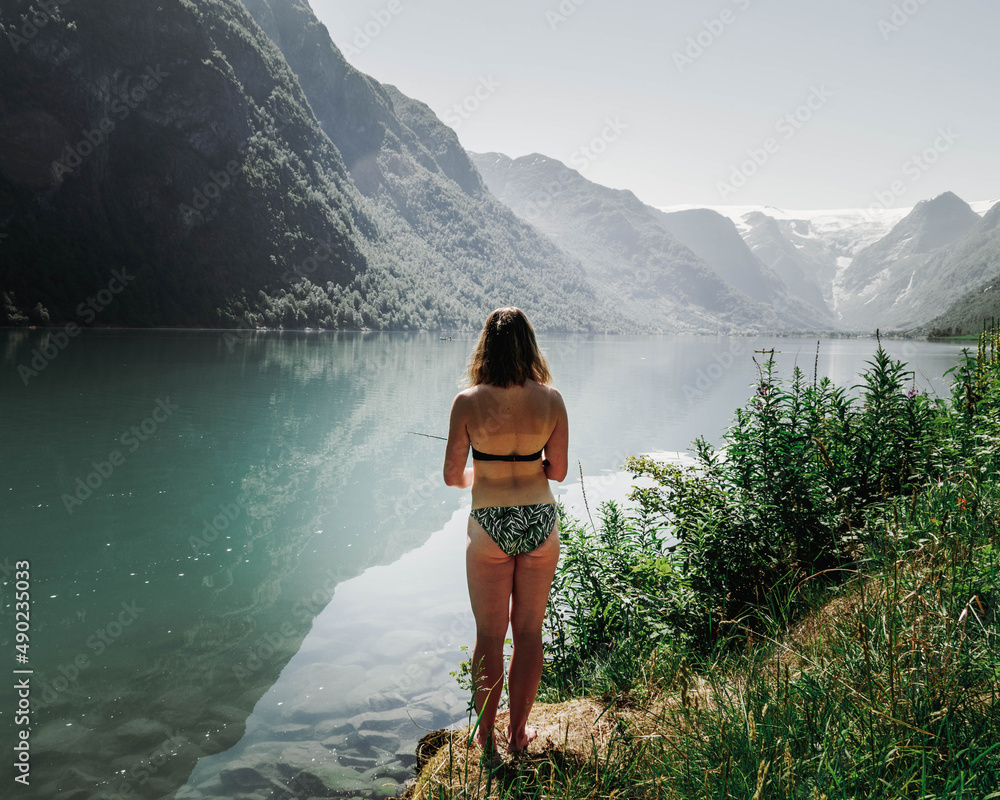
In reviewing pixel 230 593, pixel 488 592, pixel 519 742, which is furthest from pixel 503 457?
pixel 230 593

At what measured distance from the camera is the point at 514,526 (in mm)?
2893

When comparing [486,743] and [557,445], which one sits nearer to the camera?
[486,743]

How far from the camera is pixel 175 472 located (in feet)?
41.5

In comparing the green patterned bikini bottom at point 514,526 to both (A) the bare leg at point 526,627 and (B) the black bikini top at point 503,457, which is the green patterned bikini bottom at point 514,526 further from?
(B) the black bikini top at point 503,457

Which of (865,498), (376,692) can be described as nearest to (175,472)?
(376,692)

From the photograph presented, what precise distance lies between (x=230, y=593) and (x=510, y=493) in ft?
19.2

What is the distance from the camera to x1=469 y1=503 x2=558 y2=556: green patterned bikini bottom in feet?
9.47

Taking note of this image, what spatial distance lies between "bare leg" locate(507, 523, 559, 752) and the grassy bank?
0.59 feet

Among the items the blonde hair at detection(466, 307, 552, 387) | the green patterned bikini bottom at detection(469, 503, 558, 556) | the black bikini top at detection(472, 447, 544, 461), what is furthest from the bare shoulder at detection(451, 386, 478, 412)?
the green patterned bikini bottom at detection(469, 503, 558, 556)

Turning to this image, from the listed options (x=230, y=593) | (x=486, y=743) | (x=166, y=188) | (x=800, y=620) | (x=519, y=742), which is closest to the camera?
(x=486, y=743)

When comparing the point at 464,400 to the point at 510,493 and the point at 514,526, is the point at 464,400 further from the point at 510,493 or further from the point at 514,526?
the point at 514,526

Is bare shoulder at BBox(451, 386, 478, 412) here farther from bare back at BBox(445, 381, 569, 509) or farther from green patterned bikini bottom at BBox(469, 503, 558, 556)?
green patterned bikini bottom at BBox(469, 503, 558, 556)

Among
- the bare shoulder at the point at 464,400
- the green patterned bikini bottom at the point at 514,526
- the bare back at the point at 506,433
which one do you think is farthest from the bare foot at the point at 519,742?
the bare shoulder at the point at 464,400

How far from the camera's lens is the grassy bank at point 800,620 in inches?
77.3
